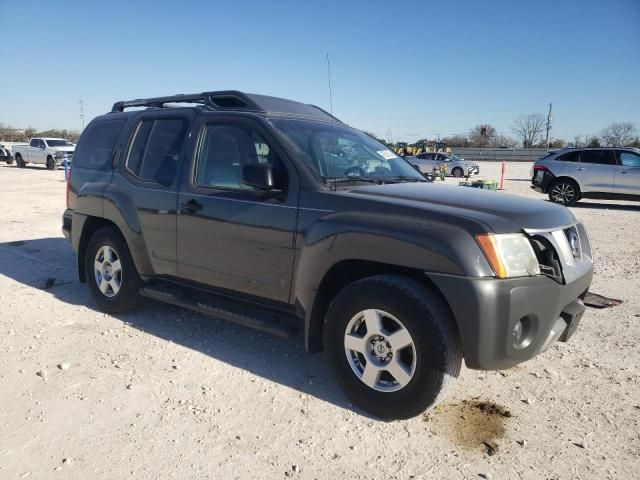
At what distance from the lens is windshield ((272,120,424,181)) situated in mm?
3553

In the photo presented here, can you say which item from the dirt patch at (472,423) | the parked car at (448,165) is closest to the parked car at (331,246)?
the dirt patch at (472,423)

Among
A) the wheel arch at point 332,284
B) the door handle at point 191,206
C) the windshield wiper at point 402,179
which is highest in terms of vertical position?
the windshield wiper at point 402,179

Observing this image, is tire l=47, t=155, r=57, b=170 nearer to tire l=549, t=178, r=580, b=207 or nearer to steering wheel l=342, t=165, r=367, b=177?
tire l=549, t=178, r=580, b=207

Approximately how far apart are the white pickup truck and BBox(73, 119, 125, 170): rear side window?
2441cm

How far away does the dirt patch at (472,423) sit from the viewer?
2.76 metres

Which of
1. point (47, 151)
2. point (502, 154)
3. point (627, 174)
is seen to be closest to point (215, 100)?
point (627, 174)

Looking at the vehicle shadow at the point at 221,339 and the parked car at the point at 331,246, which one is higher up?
the parked car at the point at 331,246

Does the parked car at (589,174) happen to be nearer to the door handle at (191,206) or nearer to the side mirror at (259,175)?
the door handle at (191,206)

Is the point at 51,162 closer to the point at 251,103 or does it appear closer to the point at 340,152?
the point at 251,103

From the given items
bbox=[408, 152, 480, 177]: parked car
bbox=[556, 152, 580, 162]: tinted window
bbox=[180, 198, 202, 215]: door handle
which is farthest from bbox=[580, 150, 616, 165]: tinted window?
bbox=[408, 152, 480, 177]: parked car

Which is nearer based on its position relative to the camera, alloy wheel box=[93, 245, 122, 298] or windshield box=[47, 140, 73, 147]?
alloy wheel box=[93, 245, 122, 298]

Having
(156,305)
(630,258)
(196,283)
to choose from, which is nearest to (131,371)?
(196,283)

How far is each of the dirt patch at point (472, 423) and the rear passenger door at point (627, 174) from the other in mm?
12574

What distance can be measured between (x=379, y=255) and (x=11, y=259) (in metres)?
6.12
